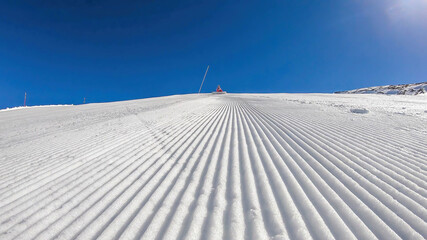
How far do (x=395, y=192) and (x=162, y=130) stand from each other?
4.33 metres

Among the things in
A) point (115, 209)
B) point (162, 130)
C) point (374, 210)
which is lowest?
point (374, 210)

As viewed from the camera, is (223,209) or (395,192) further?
(395,192)

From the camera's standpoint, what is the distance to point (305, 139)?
13.2ft

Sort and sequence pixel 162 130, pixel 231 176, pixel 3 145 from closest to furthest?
1. pixel 231 176
2. pixel 3 145
3. pixel 162 130

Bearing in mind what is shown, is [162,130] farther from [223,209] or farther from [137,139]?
[223,209]

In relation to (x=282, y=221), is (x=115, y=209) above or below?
above

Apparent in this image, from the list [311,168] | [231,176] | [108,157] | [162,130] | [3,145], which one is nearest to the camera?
[231,176]

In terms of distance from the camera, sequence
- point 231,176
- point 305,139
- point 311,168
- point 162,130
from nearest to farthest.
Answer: point 231,176 < point 311,168 < point 305,139 < point 162,130

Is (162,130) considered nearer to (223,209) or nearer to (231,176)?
(231,176)

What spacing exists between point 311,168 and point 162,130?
3507mm

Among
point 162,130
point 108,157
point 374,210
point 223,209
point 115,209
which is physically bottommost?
point 374,210

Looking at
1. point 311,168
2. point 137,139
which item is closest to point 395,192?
point 311,168

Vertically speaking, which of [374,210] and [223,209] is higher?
[223,209]

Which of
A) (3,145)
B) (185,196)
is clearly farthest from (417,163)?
(3,145)
